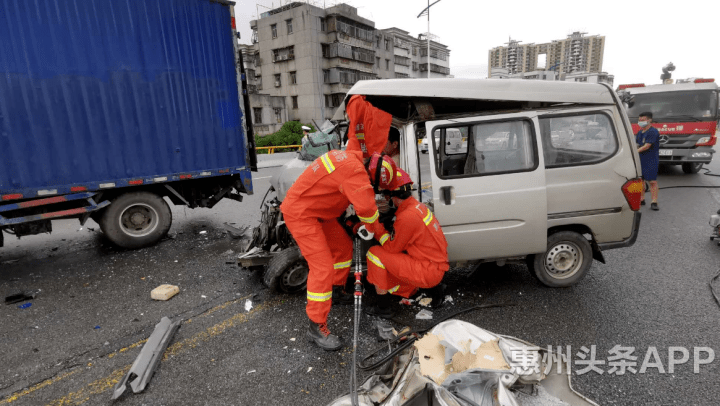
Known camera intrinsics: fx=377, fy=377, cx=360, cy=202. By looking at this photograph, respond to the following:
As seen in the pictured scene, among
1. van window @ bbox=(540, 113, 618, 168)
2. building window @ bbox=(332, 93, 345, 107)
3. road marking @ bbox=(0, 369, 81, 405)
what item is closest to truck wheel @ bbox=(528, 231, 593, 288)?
van window @ bbox=(540, 113, 618, 168)

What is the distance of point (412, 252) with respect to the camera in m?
3.27

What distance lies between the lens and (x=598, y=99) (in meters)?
3.51

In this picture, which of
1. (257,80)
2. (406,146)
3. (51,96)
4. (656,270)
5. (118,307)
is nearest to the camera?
(406,146)

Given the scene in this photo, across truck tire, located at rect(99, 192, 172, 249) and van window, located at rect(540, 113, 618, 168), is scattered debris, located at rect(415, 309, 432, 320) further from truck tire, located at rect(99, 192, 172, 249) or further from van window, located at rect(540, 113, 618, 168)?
truck tire, located at rect(99, 192, 172, 249)

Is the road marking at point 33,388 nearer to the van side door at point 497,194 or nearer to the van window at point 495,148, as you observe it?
the van side door at point 497,194

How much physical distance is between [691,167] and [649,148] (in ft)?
18.7

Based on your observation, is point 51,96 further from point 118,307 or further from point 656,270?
point 656,270

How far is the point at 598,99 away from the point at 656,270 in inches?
89.3

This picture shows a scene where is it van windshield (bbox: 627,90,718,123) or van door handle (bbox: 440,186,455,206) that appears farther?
van windshield (bbox: 627,90,718,123)

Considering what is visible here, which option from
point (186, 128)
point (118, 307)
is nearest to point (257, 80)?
point (186, 128)

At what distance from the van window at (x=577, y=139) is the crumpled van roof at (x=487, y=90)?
0.56 feet

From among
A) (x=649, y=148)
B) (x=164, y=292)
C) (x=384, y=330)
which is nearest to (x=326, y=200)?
(x=384, y=330)

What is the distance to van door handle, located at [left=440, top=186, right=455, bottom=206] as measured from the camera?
3.46 meters

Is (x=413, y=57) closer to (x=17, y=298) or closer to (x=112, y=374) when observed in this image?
(x=17, y=298)
